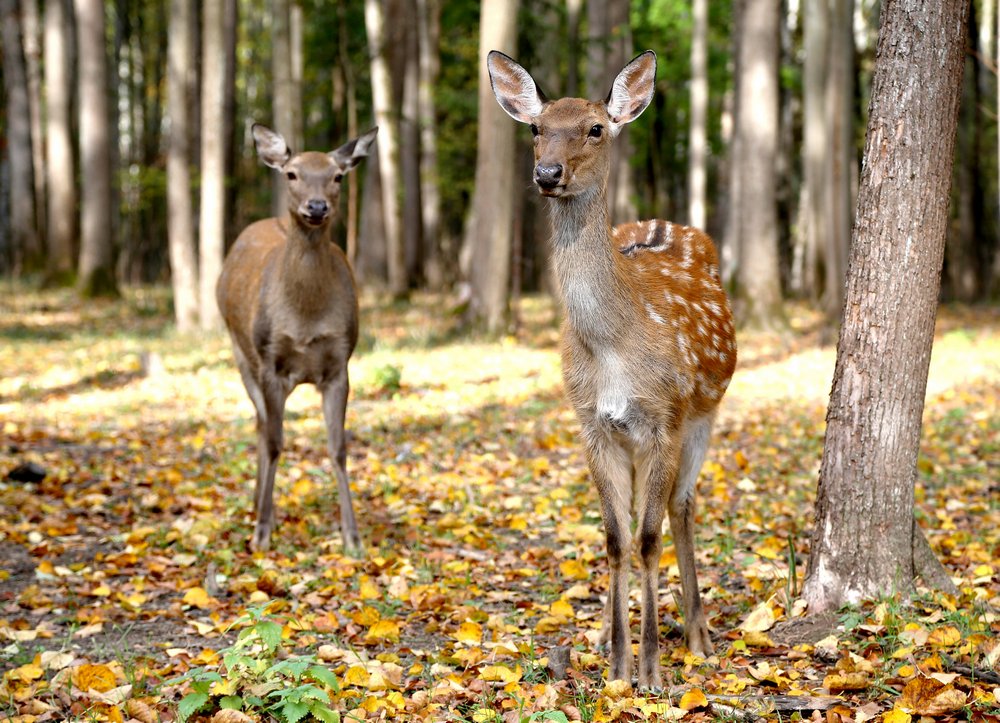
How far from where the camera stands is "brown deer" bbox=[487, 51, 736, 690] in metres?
4.28

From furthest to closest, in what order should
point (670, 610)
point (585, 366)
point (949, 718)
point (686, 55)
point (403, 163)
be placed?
point (686, 55) < point (403, 163) < point (670, 610) < point (585, 366) < point (949, 718)

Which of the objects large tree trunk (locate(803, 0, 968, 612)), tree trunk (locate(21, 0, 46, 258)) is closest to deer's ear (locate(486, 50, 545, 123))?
large tree trunk (locate(803, 0, 968, 612))

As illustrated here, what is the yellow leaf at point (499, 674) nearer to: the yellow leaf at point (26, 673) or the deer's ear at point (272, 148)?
the yellow leaf at point (26, 673)

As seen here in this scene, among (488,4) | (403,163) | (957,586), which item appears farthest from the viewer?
(403,163)

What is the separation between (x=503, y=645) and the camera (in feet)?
15.0

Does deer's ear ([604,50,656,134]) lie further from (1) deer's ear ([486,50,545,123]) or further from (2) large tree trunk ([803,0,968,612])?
(2) large tree trunk ([803,0,968,612])

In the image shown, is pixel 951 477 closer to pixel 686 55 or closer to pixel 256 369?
pixel 256 369

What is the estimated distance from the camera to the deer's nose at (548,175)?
4.10 m

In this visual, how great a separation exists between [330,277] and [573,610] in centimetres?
290

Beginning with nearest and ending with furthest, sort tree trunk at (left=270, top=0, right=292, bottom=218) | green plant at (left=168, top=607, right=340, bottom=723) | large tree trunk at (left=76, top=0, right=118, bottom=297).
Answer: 1. green plant at (left=168, top=607, right=340, bottom=723)
2. tree trunk at (left=270, top=0, right=292, bottom=218)
3. large tree trunk at (left=76, top=0, right=118, bottom=297)

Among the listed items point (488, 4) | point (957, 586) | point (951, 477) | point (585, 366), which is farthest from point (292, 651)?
point (488, 4)

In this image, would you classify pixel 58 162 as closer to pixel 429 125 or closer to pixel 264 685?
pixel 429 125

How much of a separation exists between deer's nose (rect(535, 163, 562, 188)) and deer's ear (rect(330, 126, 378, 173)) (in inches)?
120

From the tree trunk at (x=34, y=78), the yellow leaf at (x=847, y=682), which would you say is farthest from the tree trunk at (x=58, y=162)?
the yellow leaf at (x=847, y=682)
